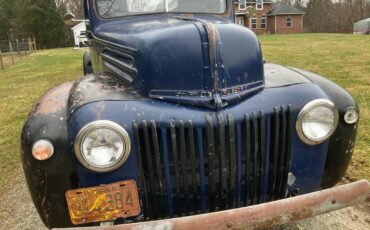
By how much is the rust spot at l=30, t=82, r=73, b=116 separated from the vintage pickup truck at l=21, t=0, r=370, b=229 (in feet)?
0.05

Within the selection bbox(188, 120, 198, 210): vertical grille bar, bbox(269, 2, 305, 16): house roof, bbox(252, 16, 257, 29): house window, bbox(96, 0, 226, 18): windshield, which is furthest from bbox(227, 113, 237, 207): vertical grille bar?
bbox(269, 2, 305, 16): house roof

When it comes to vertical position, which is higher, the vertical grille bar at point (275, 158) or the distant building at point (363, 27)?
the vertical grille bar at point (275, 158)

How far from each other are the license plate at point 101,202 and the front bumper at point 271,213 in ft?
0.86

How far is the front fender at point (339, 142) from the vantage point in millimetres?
2666

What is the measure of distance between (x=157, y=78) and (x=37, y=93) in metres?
8.93

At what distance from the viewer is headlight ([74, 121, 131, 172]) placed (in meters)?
2.07

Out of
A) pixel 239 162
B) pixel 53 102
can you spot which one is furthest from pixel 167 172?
pixel 53 102

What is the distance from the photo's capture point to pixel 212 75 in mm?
2322

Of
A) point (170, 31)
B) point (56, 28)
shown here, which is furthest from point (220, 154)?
point (56, 28)

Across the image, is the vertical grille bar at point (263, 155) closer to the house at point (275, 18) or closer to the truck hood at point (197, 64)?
the truck hood at point (197, 64)

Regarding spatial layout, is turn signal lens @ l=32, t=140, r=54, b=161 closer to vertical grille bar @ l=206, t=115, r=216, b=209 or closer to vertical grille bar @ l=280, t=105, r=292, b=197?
vertical grille bar @ l=206, t=115, r=216, b=209

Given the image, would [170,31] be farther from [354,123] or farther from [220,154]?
[354,123]

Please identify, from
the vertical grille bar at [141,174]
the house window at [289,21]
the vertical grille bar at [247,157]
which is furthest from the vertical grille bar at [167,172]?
the house window at [289,21]

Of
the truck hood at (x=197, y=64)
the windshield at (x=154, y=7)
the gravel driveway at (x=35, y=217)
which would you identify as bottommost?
the gravel driveway at (x=35, y=217)
